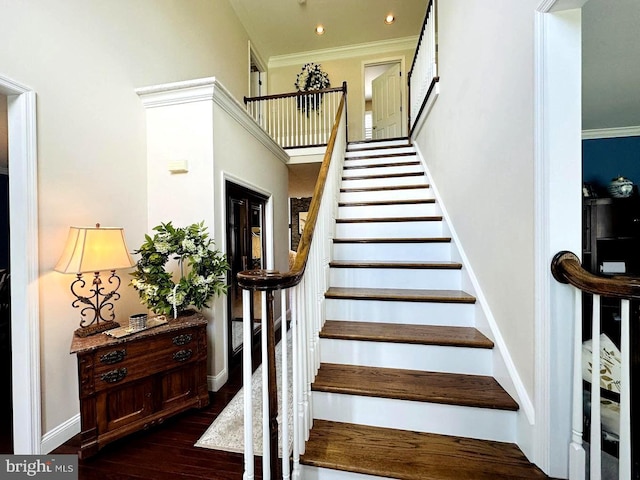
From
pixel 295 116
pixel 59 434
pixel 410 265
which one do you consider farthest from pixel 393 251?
pixel 295 116

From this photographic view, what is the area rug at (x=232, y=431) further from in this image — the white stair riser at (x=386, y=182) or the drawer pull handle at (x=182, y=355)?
the white stair riser at (x=386, y=182)

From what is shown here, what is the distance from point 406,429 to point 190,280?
1680mm

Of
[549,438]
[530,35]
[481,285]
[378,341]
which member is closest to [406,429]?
[378,341]

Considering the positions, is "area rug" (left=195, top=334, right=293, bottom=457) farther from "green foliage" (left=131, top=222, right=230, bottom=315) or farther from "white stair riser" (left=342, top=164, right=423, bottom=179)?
"white stair riser" (left=342, top=164, right=423, bottom=179)

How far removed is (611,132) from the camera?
2.94m

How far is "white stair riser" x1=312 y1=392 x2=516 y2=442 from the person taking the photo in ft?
4.13

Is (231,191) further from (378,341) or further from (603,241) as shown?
(603,241)

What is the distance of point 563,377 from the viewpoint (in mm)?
1062

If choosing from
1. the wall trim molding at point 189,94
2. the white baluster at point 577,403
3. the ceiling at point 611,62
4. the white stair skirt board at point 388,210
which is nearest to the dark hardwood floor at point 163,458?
the white baluster at point 577,403

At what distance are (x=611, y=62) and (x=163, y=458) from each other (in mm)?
3792

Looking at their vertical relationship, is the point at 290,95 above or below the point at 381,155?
above

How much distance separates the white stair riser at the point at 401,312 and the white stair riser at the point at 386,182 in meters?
1.80

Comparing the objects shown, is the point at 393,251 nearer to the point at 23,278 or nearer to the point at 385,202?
the point at 385,202

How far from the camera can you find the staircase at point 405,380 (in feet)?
3.84
